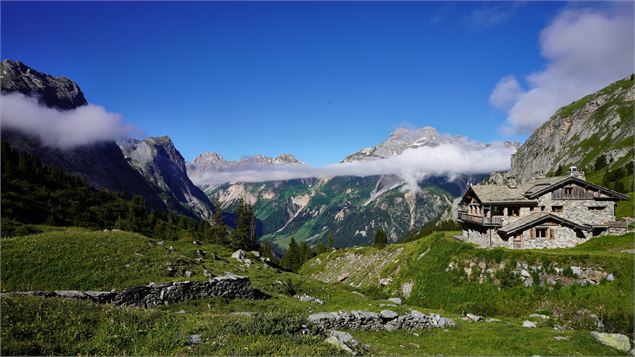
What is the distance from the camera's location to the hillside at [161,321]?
47.6 feet

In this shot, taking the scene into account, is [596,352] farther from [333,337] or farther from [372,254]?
[372,254]

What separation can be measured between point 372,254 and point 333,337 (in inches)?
3144

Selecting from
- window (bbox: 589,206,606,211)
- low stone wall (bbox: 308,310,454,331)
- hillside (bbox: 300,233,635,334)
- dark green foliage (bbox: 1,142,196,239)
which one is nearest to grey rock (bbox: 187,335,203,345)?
low stone wall (bbox: 308,310,454,331)

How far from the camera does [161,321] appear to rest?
58.6ft

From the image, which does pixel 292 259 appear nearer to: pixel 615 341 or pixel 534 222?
pixel 534 222

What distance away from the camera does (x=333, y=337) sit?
1705 centimetres

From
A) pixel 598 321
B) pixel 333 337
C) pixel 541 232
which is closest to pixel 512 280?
pixel 598 321

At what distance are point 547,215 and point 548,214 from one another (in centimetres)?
48

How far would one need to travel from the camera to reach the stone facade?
182 feet

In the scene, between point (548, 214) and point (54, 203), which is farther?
point (54, 203)

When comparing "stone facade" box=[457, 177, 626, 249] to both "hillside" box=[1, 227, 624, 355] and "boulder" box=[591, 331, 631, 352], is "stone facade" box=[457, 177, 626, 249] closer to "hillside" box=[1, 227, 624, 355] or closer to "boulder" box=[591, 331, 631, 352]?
"hillside" box=[1, 227, 624, 355]

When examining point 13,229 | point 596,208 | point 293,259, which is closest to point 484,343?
point 596,208

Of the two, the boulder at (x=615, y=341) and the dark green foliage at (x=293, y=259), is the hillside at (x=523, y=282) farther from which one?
the dark green foliage at (x=293, y=259)

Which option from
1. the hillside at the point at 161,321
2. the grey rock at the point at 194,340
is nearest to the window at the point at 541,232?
the hillside at the point at 161,321
